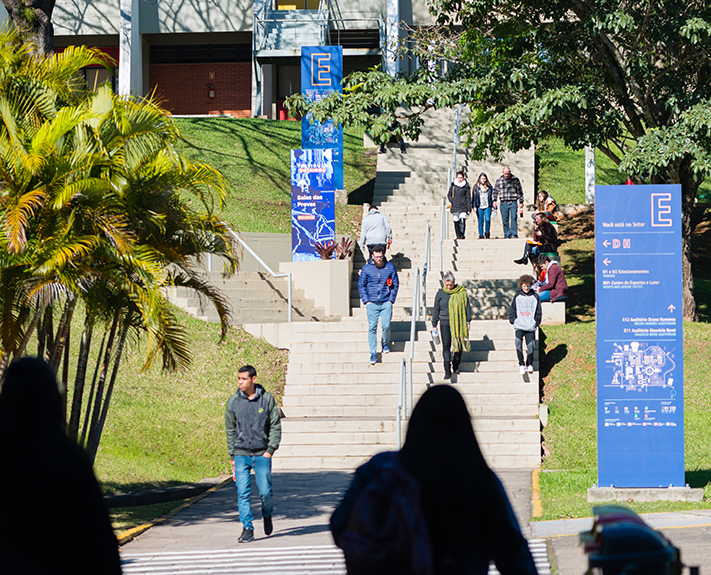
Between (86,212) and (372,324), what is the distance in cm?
774

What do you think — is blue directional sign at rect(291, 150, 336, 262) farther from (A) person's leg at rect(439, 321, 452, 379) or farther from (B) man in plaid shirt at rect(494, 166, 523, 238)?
(A) person's leg at rect(439, 321, 452, 379)

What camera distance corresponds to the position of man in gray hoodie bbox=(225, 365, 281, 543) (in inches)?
333

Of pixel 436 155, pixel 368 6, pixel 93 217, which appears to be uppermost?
pixel 368 6

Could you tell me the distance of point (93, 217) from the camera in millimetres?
8414

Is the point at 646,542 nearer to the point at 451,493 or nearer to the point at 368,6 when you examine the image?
the point at 451,493

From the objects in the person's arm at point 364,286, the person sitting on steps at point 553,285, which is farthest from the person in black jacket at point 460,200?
the person's arm at point 364,286

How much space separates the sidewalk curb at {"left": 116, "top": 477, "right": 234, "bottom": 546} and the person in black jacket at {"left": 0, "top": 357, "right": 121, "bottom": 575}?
16.3 feet

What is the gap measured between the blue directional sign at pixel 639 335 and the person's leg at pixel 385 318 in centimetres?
621

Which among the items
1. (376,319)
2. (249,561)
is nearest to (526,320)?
(376,319)

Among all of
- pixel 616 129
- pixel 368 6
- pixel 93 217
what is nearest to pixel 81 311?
pixel 93 217

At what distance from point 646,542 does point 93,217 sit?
678cm

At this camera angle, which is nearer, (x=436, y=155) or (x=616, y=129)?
(x=616, y=129)

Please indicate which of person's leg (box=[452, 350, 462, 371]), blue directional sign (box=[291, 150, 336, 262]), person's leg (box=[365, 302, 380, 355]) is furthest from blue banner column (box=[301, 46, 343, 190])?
person's leg (box=[452, 350, 462, 371])

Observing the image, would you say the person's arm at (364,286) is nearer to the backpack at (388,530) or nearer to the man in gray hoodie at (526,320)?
the man in gray hoodie at (526,320)
